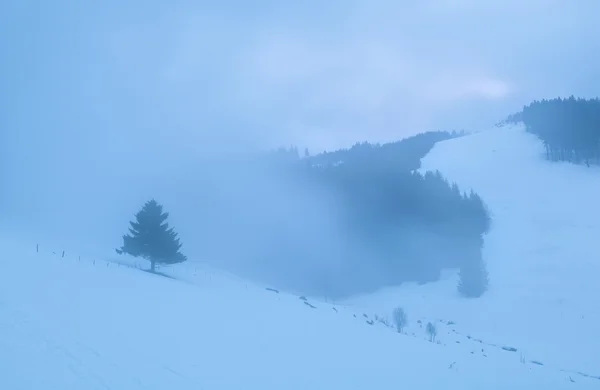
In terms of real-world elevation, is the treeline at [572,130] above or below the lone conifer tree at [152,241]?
above

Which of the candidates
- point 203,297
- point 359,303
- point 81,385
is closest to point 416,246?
point 359,303

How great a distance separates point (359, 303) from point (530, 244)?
18787mm

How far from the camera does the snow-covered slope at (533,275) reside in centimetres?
3400

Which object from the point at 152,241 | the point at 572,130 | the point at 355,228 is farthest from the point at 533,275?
the point at 572,130

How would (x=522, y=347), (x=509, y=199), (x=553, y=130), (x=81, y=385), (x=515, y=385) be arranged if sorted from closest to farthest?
(x=81, y=385), (x=515, y=385), (x=522, y=347), (x=509, y=199), (x=553, y=130)

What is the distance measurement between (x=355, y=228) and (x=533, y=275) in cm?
2493

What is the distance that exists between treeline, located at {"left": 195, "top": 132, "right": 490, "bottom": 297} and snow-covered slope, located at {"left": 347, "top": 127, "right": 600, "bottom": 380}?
2617 millimetres

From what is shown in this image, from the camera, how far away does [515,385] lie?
54.5 feet

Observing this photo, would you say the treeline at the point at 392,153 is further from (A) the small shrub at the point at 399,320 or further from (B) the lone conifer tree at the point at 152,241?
(B) the lone conifer tree at the point at 152,241

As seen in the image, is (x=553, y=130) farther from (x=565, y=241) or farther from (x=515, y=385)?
(x=515, y=385)

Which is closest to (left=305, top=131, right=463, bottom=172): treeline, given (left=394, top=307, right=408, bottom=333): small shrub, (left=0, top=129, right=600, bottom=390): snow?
(left=0, top=129, right=600, bottom=390): snow

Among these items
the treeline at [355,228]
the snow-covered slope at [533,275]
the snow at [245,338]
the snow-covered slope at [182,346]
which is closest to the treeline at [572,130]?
the snow-covered slope at [533,275]

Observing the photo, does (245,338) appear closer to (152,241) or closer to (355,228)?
(152,241)

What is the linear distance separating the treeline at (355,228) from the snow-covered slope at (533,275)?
2.62 m
